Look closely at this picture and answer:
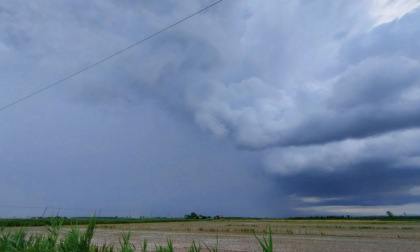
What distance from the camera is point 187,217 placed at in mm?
98625

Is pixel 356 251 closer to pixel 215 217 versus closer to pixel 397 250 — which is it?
pixel 397 250

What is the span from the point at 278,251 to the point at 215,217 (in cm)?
8519

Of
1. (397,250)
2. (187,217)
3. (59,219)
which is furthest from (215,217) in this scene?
(59,219)

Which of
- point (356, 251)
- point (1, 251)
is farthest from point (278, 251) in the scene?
point (1, 251)

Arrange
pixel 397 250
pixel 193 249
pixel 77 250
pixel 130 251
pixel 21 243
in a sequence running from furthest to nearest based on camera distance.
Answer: pixel 397 250
pixel 21 243
pixel 77 250
pixel 130 251
pixel 193 249

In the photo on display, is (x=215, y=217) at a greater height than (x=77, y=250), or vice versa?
(x=215, y=217)

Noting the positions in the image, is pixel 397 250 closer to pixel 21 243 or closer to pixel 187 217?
pixel 21 243

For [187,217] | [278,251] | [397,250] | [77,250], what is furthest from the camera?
[187,217]

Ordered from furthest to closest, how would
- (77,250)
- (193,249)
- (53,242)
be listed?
(53,242) < (77,250) < (193,249)

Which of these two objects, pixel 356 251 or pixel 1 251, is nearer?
pixel 1 251

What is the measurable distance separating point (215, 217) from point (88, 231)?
94.8 meters

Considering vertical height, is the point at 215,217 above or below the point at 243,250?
above

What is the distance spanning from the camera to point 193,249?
4.84 m

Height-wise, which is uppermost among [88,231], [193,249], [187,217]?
[187,217]
